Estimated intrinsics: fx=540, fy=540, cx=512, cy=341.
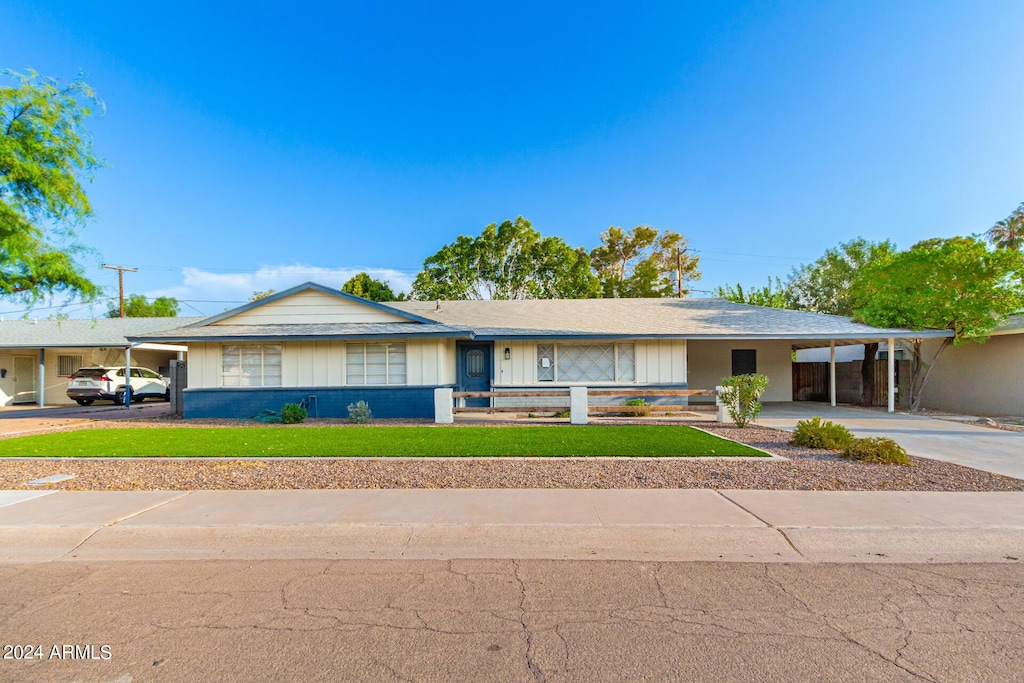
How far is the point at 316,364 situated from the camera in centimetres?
1586

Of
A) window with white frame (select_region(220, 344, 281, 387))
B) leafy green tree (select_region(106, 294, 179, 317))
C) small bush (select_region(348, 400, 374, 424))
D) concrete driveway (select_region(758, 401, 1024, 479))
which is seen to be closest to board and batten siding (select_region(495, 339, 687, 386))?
concrete driveway (select_region(758, 401, 1024, 479))

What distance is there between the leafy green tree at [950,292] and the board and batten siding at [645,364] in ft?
22.8

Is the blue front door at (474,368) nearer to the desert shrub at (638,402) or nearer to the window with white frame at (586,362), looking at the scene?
the window with white frame at (586,362)

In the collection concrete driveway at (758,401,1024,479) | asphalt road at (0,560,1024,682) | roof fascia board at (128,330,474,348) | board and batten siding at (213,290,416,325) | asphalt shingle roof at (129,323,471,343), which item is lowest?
concrete driveway at (758,401,1024,479)

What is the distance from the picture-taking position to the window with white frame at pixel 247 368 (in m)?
15.9

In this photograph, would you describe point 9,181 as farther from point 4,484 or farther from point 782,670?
point 782,670

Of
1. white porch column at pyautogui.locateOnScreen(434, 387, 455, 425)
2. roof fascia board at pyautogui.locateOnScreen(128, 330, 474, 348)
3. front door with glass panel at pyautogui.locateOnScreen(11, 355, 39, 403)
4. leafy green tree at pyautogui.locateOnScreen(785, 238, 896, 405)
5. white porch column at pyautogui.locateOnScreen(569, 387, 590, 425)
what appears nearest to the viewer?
white porch column at pyautogui.locateOnScreen(569, 387, 590, 425)

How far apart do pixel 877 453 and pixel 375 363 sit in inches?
483

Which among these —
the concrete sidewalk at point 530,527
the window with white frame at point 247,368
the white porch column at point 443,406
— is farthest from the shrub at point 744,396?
the window with white frame at point 247,368

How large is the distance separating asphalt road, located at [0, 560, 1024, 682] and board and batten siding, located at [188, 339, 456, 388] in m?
10.9

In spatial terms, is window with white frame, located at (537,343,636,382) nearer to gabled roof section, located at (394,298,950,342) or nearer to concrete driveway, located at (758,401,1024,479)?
gabled roof section, located at (394,298,950,342)

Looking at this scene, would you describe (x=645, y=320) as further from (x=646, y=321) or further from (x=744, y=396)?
(x=744, y=396)

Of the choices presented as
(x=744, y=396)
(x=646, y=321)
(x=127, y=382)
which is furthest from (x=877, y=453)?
(x=127, y=382)

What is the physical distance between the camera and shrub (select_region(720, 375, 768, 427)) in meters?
12.6
